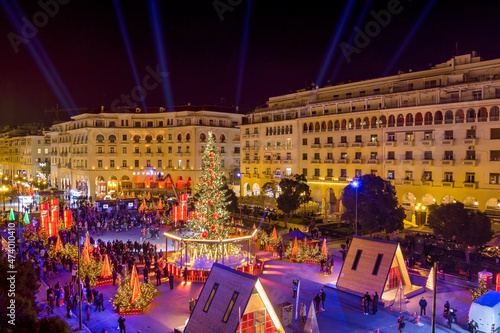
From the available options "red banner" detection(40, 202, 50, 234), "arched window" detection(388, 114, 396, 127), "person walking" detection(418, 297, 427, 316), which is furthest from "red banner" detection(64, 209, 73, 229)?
"arched window" detection(388, 114, 396, 127)

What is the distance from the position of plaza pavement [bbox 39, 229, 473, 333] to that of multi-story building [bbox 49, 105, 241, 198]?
42705 mm

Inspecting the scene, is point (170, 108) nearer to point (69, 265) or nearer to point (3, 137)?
point (69, 265)

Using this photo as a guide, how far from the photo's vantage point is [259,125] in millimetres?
59688

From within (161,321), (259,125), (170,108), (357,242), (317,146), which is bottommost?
(161,321)

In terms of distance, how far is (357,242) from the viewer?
22.5 metres

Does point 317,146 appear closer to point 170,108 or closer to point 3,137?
point 170,108

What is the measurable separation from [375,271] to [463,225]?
980cm

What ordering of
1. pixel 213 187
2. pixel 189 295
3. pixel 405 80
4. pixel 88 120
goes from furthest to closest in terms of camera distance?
pixel 88 120
pixel 405 80
pixel 213 187
pixel 189 295

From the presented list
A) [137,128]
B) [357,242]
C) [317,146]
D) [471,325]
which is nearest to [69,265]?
[357,242]

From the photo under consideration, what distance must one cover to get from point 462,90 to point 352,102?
490 inches

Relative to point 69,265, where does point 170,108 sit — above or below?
above

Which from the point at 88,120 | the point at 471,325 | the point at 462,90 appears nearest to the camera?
the point at 471,325

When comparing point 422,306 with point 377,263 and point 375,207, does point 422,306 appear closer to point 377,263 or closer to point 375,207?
point 377,263

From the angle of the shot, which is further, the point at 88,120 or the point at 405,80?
the point at 88,120
